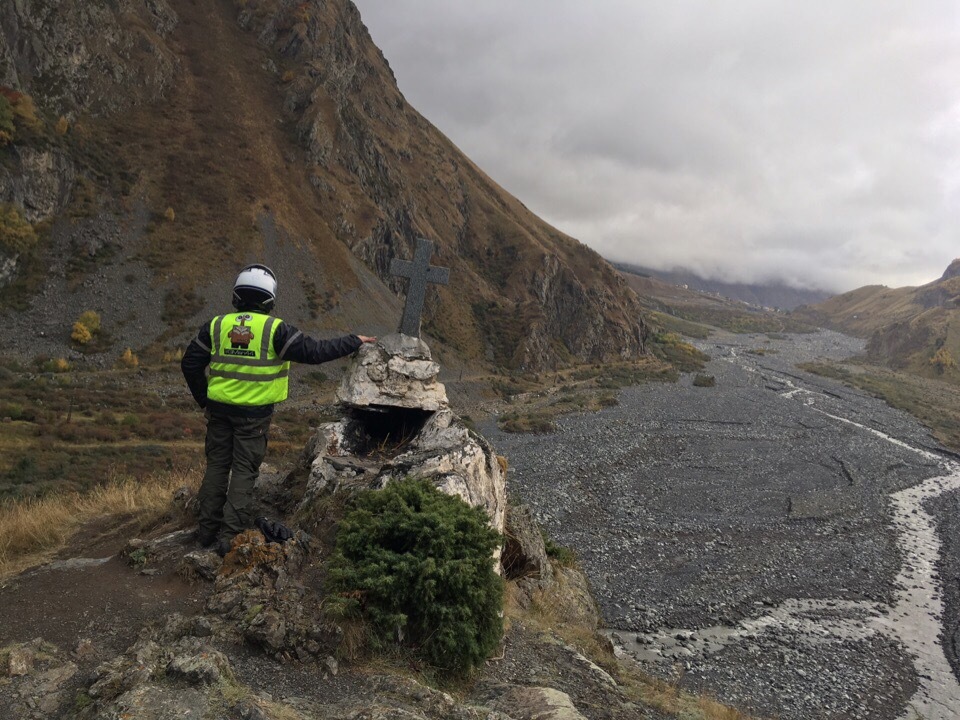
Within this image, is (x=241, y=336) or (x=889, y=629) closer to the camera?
(x=241, y=336)

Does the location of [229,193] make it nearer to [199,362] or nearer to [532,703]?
[199,362]

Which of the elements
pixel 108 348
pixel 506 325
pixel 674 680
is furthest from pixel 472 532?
pixel 506 325

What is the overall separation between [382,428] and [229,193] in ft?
202

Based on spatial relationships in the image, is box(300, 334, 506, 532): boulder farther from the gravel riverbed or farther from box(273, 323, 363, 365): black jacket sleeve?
the gravel riverbed

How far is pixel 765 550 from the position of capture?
24703mm

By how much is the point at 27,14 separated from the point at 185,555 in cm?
7681

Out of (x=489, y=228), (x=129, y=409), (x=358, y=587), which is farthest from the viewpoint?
(x=489, y=228)

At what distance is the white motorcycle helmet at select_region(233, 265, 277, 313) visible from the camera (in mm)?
6578

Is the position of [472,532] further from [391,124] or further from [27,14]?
[391,124]

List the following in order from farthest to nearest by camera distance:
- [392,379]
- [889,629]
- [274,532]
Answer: [889,629]
[392,379]
[274,532]

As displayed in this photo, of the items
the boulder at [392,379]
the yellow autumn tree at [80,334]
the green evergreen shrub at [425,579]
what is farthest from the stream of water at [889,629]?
the yellow autumn tree at [80,334]

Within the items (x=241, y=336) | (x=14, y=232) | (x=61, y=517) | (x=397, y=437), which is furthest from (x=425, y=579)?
(x=14, y=232)

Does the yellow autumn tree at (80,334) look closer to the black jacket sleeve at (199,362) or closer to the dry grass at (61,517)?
the dry grass at (61,517)

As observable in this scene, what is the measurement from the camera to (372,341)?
9500mm
